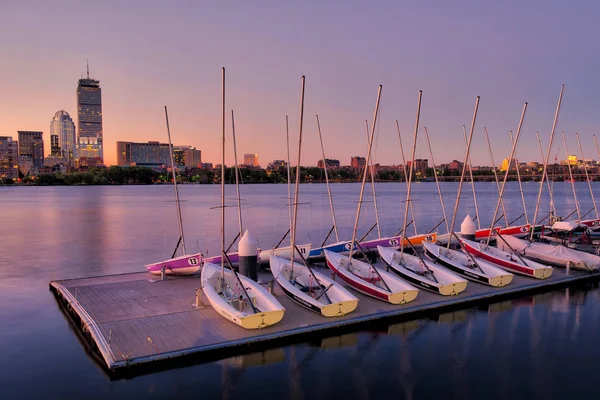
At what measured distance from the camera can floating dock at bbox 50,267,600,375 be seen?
1418 cm

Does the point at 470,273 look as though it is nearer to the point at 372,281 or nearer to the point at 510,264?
the point at 510,264

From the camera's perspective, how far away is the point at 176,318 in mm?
16391

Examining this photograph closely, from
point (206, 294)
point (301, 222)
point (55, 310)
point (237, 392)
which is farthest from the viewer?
point (301, 222)

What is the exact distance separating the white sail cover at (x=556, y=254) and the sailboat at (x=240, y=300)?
1714 centimetres

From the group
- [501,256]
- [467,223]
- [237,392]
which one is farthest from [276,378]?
[467,223]

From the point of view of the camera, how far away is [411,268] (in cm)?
2239

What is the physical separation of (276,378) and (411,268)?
34.3 ft

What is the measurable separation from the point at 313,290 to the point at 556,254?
50.4 ft

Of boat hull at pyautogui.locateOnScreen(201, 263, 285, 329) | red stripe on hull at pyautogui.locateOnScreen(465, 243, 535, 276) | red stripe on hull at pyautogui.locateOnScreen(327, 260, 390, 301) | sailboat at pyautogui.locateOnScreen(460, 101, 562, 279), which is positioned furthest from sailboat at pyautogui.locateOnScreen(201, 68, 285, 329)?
red stripe on hull at pyautogui.locateOnScreen(465, 243, 535, 276)

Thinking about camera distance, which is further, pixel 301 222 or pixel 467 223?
pixel 301 222

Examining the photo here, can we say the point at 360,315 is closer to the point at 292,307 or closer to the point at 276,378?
the point at 292,307

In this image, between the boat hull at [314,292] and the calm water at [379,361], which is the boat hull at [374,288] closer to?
the calm water at [379,361]

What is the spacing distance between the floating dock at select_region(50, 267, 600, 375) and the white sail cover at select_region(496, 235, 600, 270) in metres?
3.25

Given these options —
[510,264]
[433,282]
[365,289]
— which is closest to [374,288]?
[365,289]
